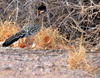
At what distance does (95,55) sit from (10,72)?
2.41m

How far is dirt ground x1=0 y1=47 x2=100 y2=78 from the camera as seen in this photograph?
3.47 m

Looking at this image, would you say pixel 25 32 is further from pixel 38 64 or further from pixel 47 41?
pixel 38 64

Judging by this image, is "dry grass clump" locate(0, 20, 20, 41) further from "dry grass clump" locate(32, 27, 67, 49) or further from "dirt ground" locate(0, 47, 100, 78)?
"dry grass clump" locate(32, 27, 67, 49)

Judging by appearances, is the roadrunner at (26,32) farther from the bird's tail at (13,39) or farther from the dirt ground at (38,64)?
the dirt ground at (38,64)

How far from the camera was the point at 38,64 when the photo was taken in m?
4.08

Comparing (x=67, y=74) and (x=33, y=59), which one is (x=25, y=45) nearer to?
(x=33, y=59)

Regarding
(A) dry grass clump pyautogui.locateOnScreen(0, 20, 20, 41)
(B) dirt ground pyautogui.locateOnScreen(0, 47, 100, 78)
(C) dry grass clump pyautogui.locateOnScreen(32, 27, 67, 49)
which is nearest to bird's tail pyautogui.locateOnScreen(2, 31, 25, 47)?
(B) dirt ground pyautogui.locateOnScreen(0, 47, 100, 78)

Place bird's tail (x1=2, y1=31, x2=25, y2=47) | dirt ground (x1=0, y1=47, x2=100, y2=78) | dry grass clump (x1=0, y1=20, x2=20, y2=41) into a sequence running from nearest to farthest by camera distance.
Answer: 1. dirt ground (x1=0, y1=47, x2=100, y2=78)
2. bird's tail (x1=2, y1=31, x2=25, y2=47)
3. dry grass clump (x1=0, y1=20, x2=20, y2=41)

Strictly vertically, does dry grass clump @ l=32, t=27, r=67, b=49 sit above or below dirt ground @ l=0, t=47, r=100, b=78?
above

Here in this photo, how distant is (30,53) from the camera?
198 inches

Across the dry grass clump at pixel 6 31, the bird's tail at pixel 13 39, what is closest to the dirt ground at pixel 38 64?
the bird's tail at pixel 13 39

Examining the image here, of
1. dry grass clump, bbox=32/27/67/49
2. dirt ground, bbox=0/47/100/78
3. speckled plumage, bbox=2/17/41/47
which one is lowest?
dirt ground, bbox=0/47/100/78

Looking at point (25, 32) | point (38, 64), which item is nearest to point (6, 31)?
point (25, 32)

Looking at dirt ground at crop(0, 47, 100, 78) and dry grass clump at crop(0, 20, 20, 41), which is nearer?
dirt ground at crop(0, 47, 100, 78)
